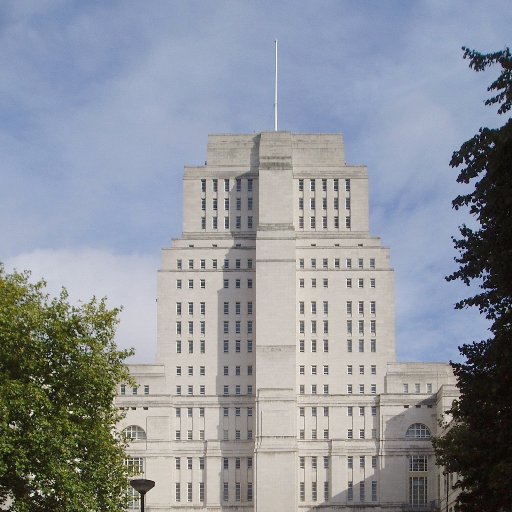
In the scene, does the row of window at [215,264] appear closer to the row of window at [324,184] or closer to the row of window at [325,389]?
the row of window at [324,184]

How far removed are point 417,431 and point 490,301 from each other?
4127 inches

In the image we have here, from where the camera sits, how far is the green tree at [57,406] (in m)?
66.5

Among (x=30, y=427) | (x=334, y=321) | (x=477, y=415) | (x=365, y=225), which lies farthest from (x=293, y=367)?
(x=477, y=415)

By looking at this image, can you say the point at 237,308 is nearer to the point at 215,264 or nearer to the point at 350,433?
the point at 215,264

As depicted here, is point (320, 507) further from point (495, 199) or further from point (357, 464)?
point (495, 199)

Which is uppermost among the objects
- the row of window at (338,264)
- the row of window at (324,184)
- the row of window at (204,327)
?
the row of window at (324,184)

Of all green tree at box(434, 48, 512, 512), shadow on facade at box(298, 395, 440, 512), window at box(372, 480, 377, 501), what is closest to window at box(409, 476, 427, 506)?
shadow on facade at box(298, 395, 440, 512)

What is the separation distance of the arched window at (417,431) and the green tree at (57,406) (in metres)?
81.9

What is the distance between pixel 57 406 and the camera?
6906cm

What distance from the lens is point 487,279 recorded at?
1938 inches

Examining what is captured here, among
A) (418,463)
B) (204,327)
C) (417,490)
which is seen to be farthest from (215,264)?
(417,490)

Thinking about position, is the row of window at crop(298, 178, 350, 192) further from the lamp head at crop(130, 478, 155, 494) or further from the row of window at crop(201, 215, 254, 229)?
the lamp head at crop(130, 478, 155, 494)

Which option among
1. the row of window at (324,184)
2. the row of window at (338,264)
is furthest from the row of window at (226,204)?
the row of window at (338,264)

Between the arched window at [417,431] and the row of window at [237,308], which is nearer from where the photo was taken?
the arched window at [417,431]
